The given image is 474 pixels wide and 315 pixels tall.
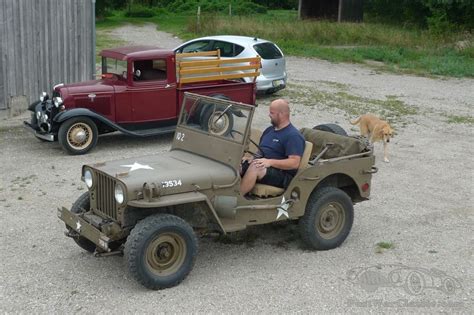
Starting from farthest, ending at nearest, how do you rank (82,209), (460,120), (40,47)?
(460,120) < (40,47) < (82,209)

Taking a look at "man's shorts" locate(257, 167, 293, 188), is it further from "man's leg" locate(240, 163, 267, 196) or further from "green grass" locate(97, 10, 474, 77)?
"green grass" locate(97, 10, 474, 77)

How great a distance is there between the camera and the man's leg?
624cm

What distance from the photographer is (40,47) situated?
13203mm

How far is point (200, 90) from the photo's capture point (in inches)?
A: 466

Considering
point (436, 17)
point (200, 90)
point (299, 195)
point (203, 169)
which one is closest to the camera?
point (203, 169)

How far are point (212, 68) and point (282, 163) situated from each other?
5991mm

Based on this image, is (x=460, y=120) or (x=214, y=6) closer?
(x=460, y=120)

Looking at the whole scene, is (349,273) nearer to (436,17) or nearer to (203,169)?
(203,169)

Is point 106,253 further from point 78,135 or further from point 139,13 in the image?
point 139,13

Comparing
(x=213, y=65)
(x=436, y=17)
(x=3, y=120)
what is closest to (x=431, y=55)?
(x=436, y=17)

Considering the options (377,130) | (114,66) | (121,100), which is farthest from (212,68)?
(377,130)

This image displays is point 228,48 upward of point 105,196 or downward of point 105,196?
upward

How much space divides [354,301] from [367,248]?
1.35 m

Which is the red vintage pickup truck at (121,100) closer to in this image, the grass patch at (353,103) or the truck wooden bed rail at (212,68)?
the truck wooden bed rail at (212,68)
